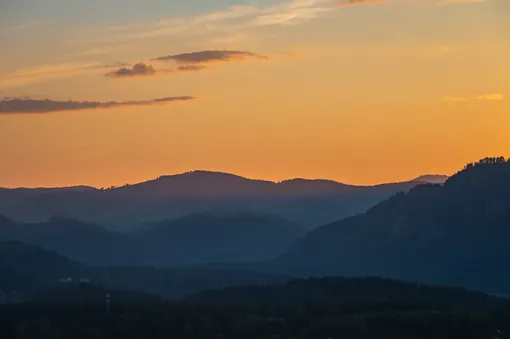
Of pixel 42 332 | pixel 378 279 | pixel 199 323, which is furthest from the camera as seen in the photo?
pixel 378 279

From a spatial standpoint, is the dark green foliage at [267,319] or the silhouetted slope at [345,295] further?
the silhouetted slope at [345,295]

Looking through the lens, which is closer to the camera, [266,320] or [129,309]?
A: [266,320]

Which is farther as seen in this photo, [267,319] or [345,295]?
[345,295]

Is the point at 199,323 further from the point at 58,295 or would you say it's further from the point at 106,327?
the point at 58,295

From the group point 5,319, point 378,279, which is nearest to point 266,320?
point 5,319

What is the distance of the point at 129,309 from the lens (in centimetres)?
13688

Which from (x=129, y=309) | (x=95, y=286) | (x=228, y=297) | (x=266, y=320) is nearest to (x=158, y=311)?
(x=129, y=309)

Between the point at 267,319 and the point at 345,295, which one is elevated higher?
the point at 345,295

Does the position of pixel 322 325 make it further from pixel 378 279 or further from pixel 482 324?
pixel 378 279

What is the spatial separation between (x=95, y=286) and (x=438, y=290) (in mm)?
59066

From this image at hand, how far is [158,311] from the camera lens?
135 metres

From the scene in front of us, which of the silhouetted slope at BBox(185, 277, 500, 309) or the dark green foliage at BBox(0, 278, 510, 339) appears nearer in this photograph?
the dark green foliage at BBox(0, 278, 510, 339)

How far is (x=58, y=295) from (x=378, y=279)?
4664cm

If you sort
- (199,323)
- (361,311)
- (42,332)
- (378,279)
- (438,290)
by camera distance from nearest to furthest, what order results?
(42,332), (199,323), (361,311), (438,290), (378,279)
